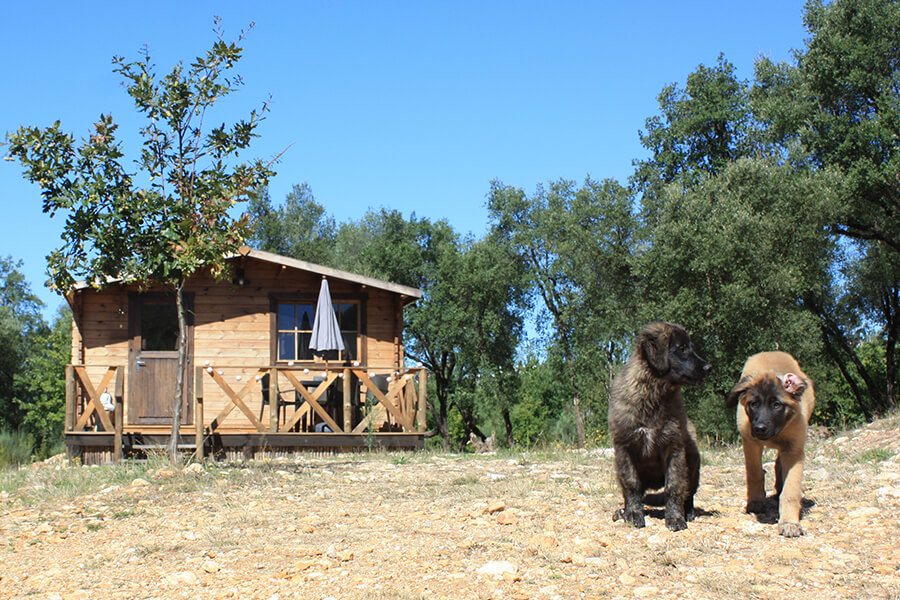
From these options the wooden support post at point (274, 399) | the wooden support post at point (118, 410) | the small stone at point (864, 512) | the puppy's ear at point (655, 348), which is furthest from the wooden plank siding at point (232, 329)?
the small stone at point (864, 512)

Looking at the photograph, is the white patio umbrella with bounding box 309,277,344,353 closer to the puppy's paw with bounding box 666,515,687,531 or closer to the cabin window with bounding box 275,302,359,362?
the cabin window with bounding box 275,302,359,362

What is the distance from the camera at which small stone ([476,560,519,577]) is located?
5852 millimetres

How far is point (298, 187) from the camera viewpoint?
4891 cm

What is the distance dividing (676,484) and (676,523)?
274 mm

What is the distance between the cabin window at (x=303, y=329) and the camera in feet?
61.8

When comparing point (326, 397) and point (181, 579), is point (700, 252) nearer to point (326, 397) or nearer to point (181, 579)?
point (326, 397)

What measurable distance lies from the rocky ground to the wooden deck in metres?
5.28

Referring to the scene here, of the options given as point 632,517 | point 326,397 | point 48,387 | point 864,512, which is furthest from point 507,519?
point 48,387

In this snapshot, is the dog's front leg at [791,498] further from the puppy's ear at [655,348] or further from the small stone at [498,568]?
the small stone at [498,568]

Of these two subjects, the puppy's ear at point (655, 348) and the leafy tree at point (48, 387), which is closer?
the puppy's ear at point (655, 348)

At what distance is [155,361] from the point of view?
18.3 metres

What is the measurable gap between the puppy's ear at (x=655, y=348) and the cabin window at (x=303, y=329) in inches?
492

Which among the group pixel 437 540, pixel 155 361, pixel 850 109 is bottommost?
pixel 437 540

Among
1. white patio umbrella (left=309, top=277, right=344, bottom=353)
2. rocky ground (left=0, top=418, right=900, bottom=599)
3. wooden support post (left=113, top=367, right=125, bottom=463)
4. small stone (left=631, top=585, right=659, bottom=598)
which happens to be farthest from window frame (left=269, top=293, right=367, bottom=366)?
small stone (left=631, top=585, right=659, bottom=598)
